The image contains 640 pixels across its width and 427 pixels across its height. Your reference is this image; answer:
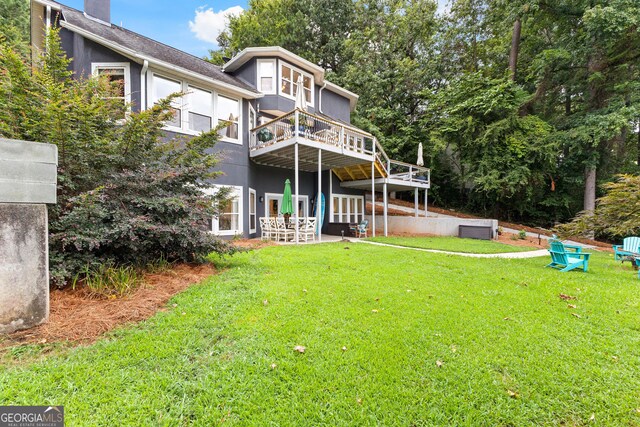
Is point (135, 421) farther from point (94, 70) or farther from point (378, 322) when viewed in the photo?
point (94, 70)

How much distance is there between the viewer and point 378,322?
3580 millimetres

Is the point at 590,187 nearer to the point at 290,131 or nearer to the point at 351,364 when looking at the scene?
the point at 290,131

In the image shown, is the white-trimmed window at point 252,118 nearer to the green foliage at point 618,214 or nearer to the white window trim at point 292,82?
the white window trim at point 292,82

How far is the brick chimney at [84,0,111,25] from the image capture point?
10.9 metres

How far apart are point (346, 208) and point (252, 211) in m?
6.64

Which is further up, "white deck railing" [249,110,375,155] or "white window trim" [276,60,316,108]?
"white window trim" [276,60,316,108]

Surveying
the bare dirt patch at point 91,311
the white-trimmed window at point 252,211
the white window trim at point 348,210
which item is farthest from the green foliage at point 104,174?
the white window trim at point 348,210

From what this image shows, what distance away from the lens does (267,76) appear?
1304cm

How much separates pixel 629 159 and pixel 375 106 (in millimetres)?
17517

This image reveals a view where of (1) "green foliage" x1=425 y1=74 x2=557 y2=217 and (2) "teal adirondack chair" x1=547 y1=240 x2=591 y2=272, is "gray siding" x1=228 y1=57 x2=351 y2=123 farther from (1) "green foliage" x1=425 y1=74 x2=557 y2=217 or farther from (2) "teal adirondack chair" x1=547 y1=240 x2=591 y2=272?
(2) "teal adirondack chair" x1=547 y1=240 x2=591 y2=272

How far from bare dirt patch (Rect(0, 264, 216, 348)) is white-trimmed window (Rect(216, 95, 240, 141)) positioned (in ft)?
25.6

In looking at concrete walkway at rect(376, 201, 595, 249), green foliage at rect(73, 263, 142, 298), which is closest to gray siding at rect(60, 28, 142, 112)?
green foliage at rect(73, 263, 142, 298)

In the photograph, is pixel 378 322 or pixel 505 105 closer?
pixel 378 322

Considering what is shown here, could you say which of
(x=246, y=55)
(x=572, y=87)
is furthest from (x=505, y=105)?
(x=246, y=55)
